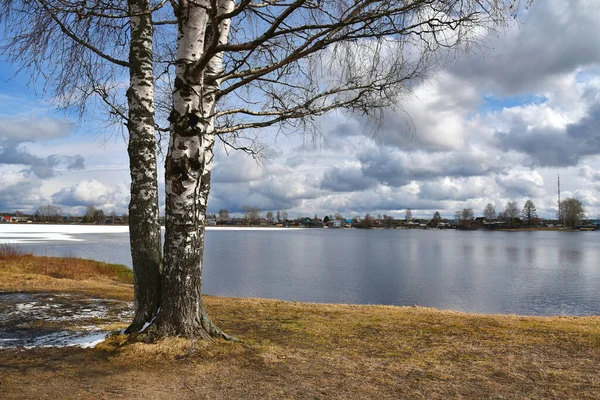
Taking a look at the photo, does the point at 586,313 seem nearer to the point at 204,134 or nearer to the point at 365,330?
the point at 365,330

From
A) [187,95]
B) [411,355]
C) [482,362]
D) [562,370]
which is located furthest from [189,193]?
[562,370]

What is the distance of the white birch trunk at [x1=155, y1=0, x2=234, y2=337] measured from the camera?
20.9 feet

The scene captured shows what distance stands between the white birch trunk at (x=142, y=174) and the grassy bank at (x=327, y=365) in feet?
3.64

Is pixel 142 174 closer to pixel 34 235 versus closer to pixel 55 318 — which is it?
pixel 55 318

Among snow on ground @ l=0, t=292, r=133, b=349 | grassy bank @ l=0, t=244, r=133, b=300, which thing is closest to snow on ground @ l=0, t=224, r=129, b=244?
grassy bank @ l=0, t=244, r=133, b=300

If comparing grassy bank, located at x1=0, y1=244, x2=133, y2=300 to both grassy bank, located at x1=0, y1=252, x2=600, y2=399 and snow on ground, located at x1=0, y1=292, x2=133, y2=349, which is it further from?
grassy bank, located at x1=0, y1=252, x2=600, y2=399

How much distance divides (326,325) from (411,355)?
8.09ft

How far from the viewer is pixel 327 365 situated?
6023 mm

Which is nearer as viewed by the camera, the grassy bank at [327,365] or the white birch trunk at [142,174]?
the grassy bank at [327,365]

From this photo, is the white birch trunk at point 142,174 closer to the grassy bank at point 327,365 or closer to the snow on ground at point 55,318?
the grassy bank at point 327,365

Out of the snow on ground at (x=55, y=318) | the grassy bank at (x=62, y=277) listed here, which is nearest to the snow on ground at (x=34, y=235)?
the grassy bank at (x=62, y=277)

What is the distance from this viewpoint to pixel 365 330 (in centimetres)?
842

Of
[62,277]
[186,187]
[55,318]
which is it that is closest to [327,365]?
[186,187]

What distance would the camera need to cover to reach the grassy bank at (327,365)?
5070 millimetres
